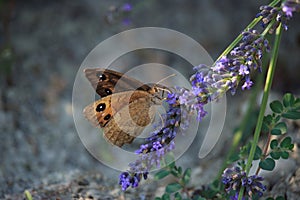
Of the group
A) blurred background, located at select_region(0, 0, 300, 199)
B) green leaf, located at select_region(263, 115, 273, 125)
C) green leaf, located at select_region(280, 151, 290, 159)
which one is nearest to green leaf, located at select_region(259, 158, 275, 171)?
green leaf, located at select_region(280, 151, 290, 159)

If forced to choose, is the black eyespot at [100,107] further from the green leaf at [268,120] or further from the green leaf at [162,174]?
the green leaf at [268,120]

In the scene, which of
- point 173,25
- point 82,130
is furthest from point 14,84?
point 173,25

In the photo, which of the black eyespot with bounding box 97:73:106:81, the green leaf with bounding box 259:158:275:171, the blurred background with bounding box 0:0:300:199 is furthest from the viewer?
the blurred background with bounding box 0:0:300:199

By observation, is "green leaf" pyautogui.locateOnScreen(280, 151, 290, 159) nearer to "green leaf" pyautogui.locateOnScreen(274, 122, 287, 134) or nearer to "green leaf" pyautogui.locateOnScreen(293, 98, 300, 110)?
"green leaf" pyautogui.locateOnScreen(274, 122, 287, 134)

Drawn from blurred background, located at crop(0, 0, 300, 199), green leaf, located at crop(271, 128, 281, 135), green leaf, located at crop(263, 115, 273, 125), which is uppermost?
blurred background, located at crop(0, 0, 300, 199)

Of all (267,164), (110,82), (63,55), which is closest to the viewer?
(267,164)

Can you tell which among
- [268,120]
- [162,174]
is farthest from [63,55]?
[268,120]

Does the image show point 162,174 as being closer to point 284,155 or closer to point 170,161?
point 170,161
